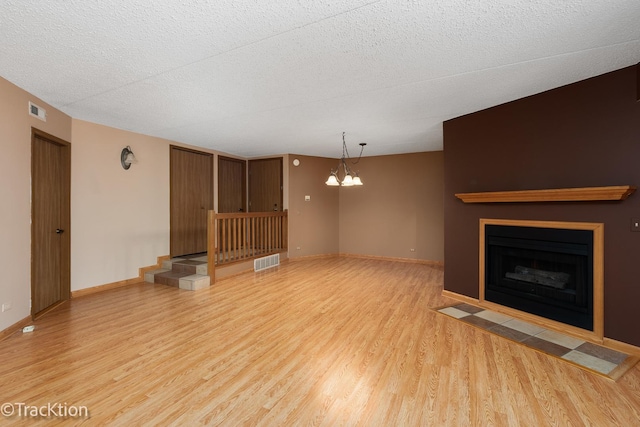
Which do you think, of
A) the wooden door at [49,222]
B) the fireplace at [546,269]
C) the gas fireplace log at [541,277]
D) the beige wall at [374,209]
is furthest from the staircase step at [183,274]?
the gas fireplace log at [541,277]

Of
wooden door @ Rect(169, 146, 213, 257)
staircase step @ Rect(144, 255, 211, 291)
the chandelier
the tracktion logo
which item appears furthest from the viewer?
wooden door @ Rect(169, 146, 213, 257)

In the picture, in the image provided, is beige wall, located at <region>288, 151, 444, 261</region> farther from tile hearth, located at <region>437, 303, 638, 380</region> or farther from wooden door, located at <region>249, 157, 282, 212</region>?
tile hearth, located at <region>437, 303, 638, 380</region>

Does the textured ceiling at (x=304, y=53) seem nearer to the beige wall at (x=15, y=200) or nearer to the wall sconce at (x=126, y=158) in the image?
the beige wall at (x=15, y=200)

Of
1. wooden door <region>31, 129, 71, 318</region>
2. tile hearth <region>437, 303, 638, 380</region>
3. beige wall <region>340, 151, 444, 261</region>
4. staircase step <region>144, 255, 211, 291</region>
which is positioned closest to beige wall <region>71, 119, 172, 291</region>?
wooden door <region>31, 129, 71, 318</region>

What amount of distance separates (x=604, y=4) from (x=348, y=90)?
206cm

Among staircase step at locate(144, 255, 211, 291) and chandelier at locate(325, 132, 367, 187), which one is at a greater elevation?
chandelier at locate(325, 132, 367, 187)

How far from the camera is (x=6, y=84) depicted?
9.64 ft

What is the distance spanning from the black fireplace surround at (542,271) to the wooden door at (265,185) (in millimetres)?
4778

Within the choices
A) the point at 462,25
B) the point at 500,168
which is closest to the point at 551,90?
the point at 500,168

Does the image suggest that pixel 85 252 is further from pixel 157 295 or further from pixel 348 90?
pixel 348 90

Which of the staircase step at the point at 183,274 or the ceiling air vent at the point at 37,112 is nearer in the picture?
the ceiling air vent at the point at 37,112

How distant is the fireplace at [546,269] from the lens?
2.90 meters

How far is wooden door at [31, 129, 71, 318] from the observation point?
3473 mm

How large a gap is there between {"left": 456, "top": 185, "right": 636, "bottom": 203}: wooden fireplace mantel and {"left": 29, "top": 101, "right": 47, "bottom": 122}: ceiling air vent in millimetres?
5409
